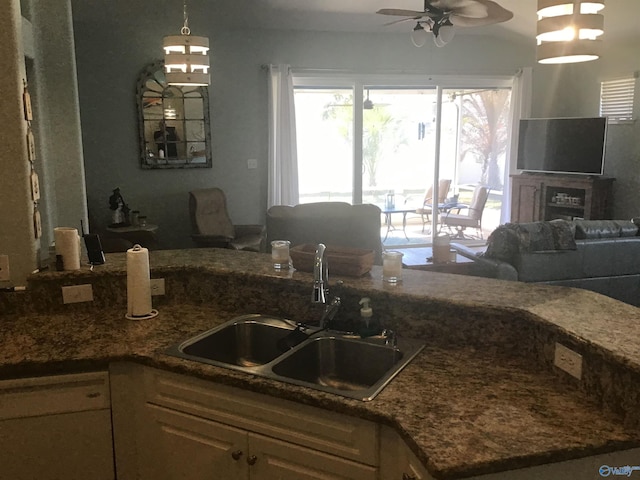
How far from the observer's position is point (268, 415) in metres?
1.72

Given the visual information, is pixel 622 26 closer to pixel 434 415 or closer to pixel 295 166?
pixel 295 166

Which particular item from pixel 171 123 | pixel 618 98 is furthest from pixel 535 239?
pixel 171 123

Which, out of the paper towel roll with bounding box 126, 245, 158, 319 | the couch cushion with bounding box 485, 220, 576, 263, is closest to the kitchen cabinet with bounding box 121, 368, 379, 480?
the paper towel roll with bounding box 126, 245, 158, 319

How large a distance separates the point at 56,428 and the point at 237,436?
69 centimetres

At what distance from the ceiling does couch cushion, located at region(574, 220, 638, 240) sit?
279 cm

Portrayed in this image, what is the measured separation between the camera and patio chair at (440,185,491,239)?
294 inches

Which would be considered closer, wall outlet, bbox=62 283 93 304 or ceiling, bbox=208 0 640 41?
wall outlet, bbox=62 283 93 304

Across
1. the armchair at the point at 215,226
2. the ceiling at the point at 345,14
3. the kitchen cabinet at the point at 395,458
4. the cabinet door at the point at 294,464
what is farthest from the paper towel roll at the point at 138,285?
the ceiling at the point at 345,14

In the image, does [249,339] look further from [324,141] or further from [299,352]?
[324,141]

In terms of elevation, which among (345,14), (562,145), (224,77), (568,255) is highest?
(345,14)

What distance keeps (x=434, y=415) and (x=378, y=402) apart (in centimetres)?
16

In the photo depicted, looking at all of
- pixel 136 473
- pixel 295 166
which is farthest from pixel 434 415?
pixel 295 166

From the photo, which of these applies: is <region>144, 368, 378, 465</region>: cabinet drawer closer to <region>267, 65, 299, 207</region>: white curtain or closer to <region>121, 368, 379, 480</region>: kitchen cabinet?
<region>121, 368, 379, 480</region>: kitchen cabinet
